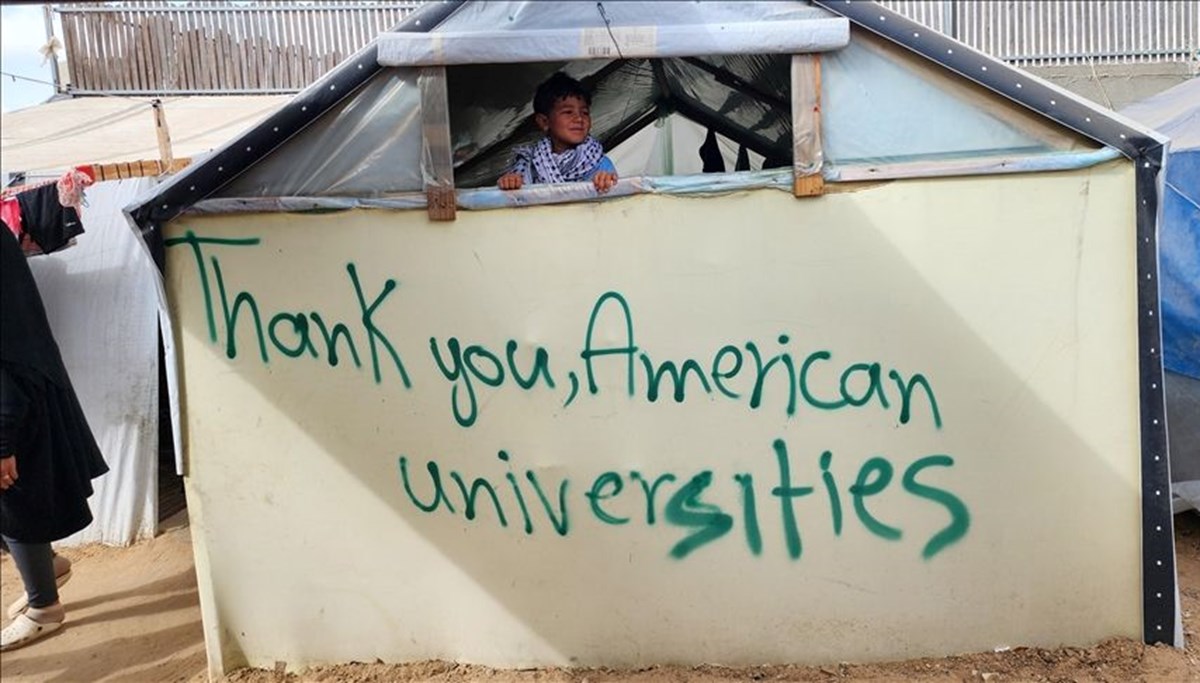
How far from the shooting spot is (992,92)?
10.5ft

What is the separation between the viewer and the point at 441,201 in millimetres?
3326

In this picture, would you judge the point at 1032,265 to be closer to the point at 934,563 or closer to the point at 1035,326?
the point at 1035,326

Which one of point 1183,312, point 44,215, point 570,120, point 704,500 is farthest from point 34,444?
point 1183,312

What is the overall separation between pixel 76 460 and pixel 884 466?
3.29 meters

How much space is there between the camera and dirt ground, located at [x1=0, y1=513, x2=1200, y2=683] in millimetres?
3416

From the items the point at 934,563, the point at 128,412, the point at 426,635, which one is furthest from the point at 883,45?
the point at 128,412

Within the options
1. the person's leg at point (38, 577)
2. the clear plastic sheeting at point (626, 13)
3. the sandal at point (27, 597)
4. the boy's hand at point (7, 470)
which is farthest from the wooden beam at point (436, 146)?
the sandal at point (27, 597)

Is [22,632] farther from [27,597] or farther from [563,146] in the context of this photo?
[563,146]

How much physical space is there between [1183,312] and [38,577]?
559cm

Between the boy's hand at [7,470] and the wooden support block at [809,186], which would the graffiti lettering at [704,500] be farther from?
the boy's hand at [7,470]

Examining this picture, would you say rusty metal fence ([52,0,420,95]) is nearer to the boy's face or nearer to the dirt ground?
the dirt ground

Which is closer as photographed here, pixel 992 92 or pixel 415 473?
pixel 992 92

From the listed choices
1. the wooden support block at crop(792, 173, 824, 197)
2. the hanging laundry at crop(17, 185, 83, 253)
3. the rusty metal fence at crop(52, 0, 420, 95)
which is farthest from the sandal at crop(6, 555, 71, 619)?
the rusty metal fence at crop(52, 0, 420, 95)

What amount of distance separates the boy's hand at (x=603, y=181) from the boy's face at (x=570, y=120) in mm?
592
